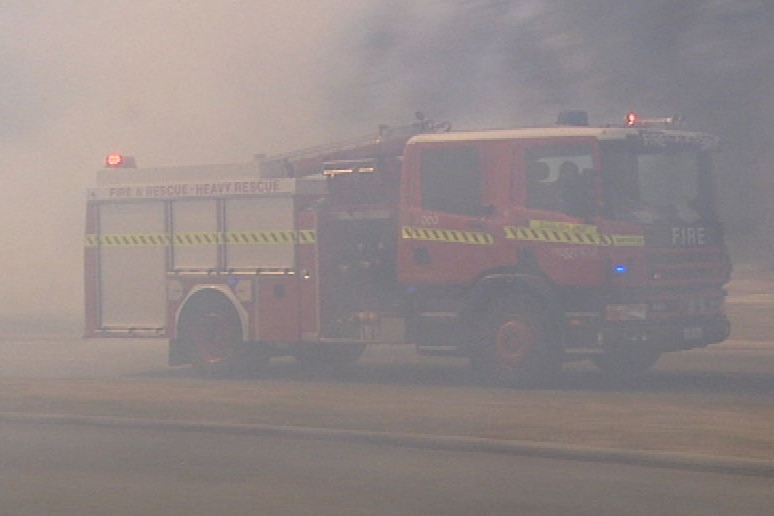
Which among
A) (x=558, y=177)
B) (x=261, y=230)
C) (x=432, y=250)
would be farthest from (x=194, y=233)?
(x=558, y=177)

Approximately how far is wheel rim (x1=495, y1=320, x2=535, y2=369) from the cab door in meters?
0.61

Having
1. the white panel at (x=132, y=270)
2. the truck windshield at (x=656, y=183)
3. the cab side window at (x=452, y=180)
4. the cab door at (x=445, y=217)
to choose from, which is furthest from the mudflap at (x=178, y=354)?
the truck windshield at (x=656, y=183)

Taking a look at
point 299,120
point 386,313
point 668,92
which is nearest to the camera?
point 386,313

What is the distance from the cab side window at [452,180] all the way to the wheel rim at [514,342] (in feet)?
3.73

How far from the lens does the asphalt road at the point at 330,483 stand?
8277 millimetres

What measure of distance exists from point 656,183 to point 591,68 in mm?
11880

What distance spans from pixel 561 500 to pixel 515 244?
574 centimetres

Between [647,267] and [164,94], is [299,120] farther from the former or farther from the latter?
[647,267]

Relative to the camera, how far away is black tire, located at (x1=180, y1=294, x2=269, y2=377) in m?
15.9

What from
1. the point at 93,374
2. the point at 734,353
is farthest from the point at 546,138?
the point at 93,374

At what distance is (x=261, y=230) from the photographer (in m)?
15.7

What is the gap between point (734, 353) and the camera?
17.5 m

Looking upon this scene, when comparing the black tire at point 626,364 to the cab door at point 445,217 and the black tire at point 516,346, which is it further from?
the cab door at point 445,217

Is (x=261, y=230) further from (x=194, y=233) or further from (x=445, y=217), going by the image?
(x=445, y=217)
